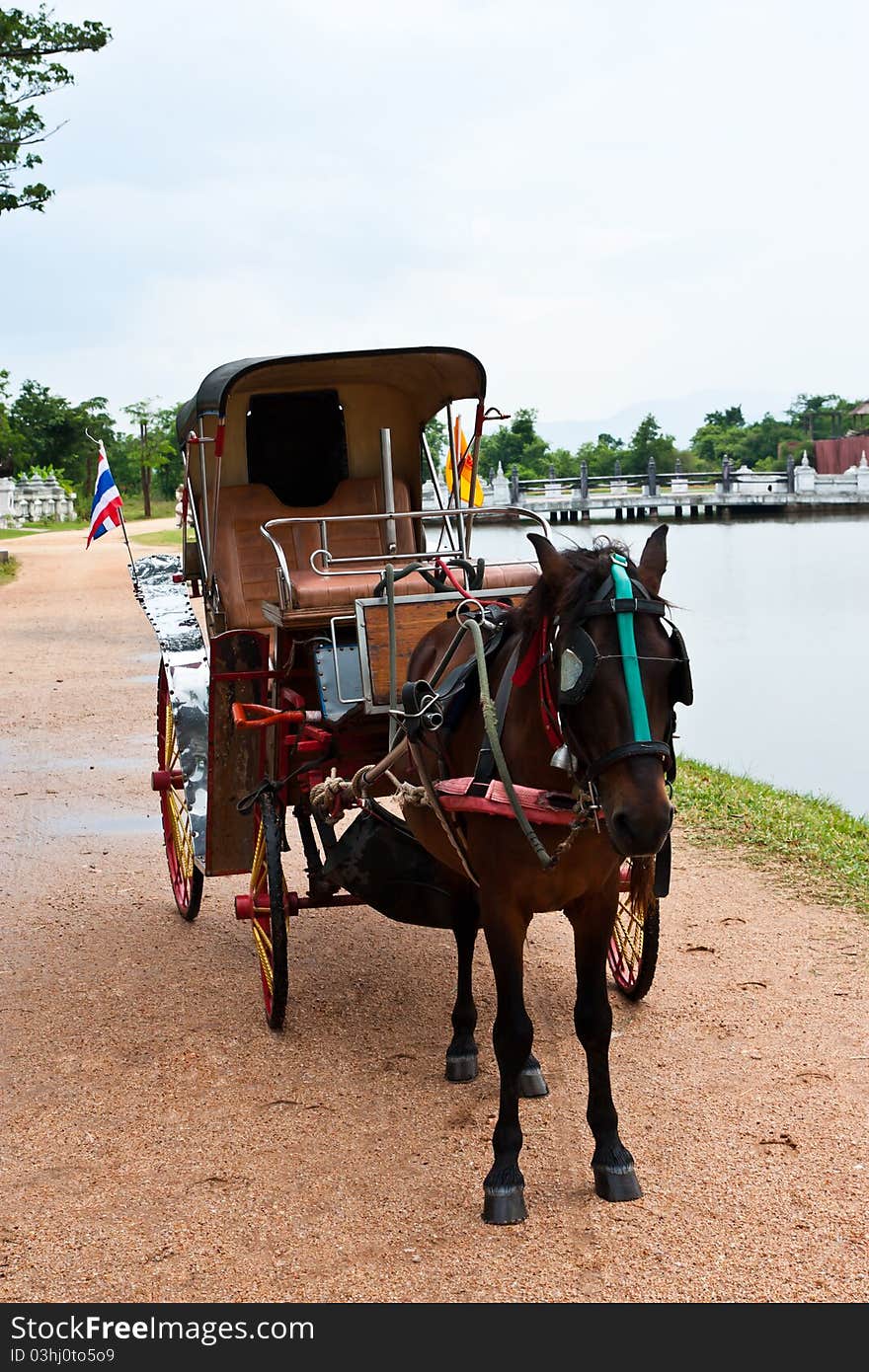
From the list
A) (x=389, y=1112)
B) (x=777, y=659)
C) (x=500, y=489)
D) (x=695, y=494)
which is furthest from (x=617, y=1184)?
(x=695, y=494)

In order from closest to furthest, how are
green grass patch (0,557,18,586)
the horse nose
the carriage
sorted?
the horse nose, the carriage, green grass patch (0,557,18,586)

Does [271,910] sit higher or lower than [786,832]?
higher

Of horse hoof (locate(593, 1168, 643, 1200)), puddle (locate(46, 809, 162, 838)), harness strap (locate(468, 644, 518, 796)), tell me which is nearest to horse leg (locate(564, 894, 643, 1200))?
horse hoof (locate(593, 1168, 643, 1200))

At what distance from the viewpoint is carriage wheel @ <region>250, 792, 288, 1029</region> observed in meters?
5.35

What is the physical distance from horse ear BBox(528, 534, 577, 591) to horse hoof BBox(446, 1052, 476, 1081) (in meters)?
2.17

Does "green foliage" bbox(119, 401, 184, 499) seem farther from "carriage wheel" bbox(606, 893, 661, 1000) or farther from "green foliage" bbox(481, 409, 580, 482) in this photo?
"carriage wheel" bbox(606, 893, 661, 1000)

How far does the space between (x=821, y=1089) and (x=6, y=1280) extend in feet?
9.37

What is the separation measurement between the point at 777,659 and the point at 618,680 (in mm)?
17813

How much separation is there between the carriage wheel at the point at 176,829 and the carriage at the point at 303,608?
2 cm

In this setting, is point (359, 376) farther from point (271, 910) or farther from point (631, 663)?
point (631, 663)

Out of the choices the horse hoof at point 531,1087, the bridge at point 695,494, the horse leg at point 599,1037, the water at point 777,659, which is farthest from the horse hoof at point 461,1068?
the bridge at point 695,494

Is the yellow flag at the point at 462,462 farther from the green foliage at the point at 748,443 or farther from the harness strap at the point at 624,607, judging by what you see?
the green foliage at the point at 748,443

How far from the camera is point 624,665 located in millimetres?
3486
